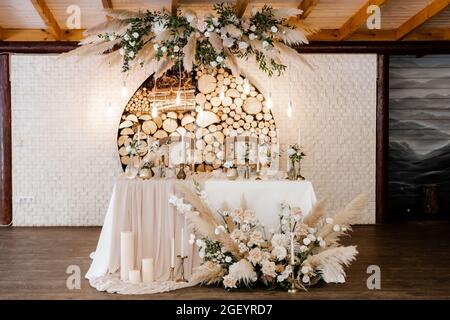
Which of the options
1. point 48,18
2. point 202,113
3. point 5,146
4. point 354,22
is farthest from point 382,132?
point 5,146

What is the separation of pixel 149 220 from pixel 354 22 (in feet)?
13.3

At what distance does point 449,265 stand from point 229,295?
7.99 ft

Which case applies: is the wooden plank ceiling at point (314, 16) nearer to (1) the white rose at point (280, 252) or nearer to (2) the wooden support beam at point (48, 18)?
(2) the wooden support beam at point (48, 18)

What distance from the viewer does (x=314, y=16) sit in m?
7.26

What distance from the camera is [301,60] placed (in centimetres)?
503

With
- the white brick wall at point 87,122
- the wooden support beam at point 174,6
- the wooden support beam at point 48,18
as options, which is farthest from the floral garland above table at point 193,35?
the white brick wall at point 87,122

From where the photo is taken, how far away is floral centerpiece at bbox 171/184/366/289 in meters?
4.27

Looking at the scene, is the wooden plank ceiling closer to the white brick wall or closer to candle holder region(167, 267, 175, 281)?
the white brick wall

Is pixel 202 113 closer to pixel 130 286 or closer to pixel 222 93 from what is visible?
pixel 222 93

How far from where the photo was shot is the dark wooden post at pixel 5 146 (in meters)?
7.59

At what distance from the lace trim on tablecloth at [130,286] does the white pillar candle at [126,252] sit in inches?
3.2

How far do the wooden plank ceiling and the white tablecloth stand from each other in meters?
2.30
